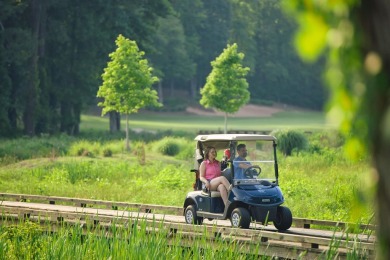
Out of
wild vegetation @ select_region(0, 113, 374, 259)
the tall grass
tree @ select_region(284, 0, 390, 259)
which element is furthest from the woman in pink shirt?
tree @ select_region(284, 0, 390, 259)

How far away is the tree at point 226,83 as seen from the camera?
6562 cm

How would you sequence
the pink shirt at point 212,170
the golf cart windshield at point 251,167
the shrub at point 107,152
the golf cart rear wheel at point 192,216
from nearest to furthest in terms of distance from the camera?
the golf cart windshield at point 251,167 < the pink shirt at point 212,170 < the golf cart rear wheel at point 192,216 < the shrub at point 107,152

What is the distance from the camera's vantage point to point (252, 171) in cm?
1662

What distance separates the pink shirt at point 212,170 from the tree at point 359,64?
45.2 ft

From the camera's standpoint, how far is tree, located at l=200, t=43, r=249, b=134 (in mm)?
65625

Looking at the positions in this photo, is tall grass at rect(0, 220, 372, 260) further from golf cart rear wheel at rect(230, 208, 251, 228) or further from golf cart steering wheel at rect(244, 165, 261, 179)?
golf cart steering wheel at rect(244, 165, 261, 179)

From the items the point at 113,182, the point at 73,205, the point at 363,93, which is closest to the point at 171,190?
the point at 113,182

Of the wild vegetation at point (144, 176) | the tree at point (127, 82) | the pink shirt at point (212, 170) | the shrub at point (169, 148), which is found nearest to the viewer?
the pink shirt at point (212, 170)

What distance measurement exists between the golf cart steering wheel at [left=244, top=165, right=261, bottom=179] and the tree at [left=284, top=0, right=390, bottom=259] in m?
13.5

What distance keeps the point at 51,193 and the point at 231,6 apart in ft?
346

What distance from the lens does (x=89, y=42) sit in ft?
218

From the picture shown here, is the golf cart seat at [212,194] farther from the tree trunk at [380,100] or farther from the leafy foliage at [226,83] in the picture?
the leafy foliage at [226,83]

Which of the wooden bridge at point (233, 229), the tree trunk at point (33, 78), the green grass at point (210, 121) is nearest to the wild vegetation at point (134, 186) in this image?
the wooden bridge at point (233, 229)

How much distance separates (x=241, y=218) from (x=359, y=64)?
13.1 metres
